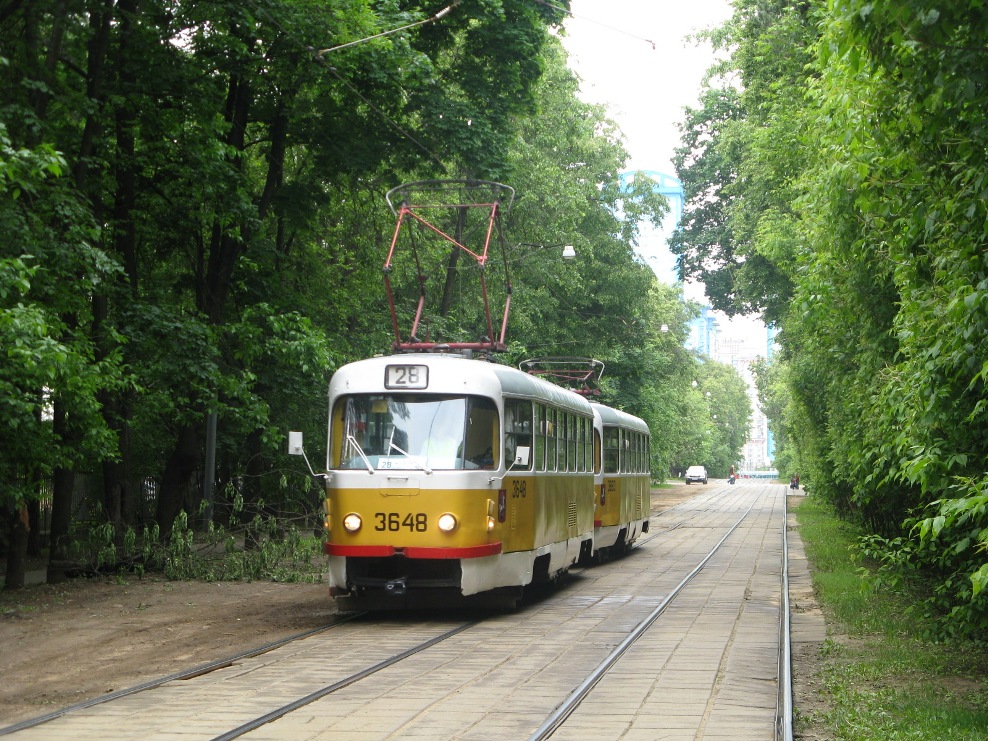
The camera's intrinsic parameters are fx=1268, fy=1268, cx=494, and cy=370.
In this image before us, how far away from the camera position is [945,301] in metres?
8.84

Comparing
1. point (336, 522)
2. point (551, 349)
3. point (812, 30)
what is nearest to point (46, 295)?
point (336, 522)

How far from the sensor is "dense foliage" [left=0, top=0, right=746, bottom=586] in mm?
16219

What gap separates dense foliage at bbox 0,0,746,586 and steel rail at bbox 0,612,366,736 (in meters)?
A: 3.71

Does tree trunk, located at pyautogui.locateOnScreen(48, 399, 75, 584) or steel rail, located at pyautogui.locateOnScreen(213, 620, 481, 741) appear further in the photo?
tree trunk, located at pyautogui.locateOnScreen(48, 399, 75, 584)

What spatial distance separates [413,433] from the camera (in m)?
15.0

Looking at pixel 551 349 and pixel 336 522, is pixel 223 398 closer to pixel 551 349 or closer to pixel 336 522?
pixel 336 522

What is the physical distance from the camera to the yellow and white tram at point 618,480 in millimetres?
24641

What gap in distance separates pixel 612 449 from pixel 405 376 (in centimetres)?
1143

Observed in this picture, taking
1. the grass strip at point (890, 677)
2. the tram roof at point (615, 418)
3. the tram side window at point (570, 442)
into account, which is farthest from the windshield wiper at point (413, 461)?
the tram roof at point (615, 418)

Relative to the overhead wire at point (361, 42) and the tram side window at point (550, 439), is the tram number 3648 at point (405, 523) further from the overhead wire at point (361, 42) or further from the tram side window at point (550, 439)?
the overhead wire at point (361, 42)

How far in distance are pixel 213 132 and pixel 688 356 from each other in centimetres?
4153

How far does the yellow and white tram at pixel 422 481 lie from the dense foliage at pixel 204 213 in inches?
134

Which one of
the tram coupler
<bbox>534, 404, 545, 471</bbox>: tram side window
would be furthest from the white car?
the tram coupler

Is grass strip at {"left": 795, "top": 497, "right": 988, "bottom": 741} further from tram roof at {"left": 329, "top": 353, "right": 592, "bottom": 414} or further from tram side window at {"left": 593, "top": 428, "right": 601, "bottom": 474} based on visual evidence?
tram side window at {"left": 593, "top": 428, "right": 601, "bottom": 474}
